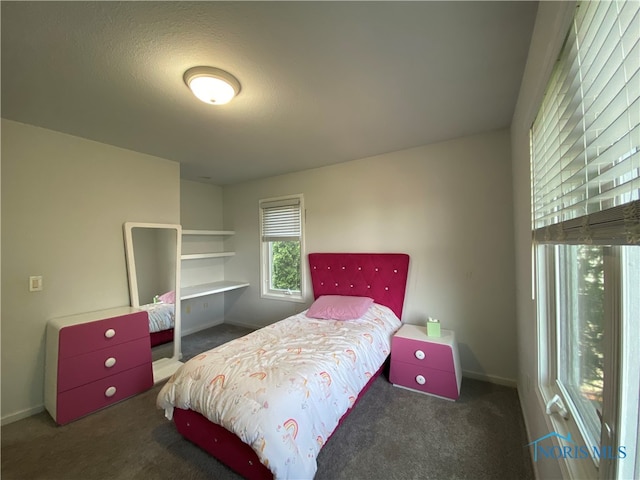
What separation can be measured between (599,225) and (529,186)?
116 centimetres

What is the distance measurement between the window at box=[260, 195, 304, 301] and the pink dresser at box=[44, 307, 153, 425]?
5.95 feet

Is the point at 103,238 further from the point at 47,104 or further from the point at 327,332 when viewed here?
the point at 327,332

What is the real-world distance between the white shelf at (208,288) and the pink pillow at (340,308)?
1.55m

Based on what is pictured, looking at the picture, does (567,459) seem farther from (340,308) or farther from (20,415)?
(20,415)

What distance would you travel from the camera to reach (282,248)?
3.90 meters

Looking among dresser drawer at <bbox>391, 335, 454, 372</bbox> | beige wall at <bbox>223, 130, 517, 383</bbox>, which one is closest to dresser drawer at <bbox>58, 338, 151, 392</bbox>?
beige wall at <bbox>223, 130, 517, 383</bbox>

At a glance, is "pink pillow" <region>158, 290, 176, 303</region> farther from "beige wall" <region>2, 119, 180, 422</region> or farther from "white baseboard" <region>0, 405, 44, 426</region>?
"white baseboard" <region>0, 405, 44, 426</region>

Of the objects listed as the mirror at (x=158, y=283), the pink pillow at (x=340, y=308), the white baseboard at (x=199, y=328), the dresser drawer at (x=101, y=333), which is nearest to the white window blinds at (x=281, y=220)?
the pink pillow at (x=340, y=308)

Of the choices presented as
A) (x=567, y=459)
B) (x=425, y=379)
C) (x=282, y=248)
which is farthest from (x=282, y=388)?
(x=282, y=248)

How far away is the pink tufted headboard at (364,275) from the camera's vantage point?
110 inches

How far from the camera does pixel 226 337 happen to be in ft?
12.2

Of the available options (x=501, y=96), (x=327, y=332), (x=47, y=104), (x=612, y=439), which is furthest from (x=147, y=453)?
(x=501, y=96)

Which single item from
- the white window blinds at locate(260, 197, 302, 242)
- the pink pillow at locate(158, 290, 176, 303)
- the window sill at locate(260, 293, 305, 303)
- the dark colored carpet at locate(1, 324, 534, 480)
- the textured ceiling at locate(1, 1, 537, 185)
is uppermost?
the textured ceiling at locate(1, 1, 537, 185)

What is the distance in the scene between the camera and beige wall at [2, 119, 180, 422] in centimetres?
203
